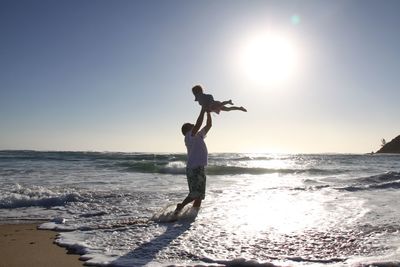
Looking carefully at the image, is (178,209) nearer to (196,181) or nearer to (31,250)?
(196,181)

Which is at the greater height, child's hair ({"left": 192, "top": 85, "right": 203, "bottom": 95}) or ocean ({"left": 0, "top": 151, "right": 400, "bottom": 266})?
child's hair ({"left": 192, "top": 85, "right": 203, "bottom": 95})

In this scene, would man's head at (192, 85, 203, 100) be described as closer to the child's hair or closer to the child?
the child's hair

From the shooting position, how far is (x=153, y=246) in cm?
486

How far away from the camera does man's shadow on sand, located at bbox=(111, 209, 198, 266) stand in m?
4.25

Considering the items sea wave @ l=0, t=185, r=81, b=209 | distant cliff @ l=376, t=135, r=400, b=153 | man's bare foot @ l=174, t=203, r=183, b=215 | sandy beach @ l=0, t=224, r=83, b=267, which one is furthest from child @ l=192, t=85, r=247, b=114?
distant cliff @ l=376, t=135, r=400, b=153

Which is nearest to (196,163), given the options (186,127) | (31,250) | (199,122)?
A: (186,127)

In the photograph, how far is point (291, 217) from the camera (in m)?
6.77

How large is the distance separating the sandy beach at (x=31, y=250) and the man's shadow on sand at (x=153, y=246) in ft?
1.64

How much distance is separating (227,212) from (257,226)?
1.35m

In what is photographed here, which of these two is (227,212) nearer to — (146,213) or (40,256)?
(146,213)

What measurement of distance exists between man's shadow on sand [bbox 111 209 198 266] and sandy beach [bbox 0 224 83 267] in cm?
50

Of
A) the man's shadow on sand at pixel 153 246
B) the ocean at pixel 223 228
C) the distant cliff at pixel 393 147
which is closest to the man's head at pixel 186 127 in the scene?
the ocean at pixel 223 228

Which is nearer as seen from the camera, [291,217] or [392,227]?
[392,227]

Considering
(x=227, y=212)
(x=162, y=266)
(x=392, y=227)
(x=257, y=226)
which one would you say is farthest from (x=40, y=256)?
(x=392, y=227)
